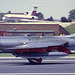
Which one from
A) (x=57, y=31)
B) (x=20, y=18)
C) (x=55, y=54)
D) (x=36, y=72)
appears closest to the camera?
(x=36, y=72)

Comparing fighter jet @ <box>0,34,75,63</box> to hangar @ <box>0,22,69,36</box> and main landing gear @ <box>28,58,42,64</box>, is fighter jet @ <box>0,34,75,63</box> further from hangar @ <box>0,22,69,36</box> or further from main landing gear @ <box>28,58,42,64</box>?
hangar @ <box>0,22,69,36</box>

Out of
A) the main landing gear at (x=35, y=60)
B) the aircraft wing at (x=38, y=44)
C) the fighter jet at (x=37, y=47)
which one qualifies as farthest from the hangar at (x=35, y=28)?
the main landing gear at (x=35, y=60)

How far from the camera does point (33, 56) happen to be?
27.6 meters

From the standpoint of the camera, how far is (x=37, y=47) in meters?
27.4

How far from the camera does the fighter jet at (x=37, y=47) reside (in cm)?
2748

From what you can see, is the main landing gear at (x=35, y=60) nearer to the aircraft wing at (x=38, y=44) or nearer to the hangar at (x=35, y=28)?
the aircraft wing at (x=38, y=44)

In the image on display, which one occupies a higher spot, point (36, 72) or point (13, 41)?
point (13, 41)

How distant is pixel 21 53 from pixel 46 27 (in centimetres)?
4860

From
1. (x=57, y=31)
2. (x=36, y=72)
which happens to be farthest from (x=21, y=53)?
(x=57, y=31)

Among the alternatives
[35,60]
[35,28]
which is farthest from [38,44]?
[35,28]

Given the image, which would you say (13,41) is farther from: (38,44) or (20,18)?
(20,18)

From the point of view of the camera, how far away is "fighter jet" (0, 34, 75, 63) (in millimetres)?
27484

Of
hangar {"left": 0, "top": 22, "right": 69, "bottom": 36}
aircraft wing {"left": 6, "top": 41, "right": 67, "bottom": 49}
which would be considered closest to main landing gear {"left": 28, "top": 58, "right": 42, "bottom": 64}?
aircraft wing {"left": 6, "top": 41, "right": 67, "bottom": 49}

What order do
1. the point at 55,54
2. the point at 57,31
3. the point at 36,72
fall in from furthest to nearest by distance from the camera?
the point at 57,31 < the point at 55,54 < the point at 36,72
